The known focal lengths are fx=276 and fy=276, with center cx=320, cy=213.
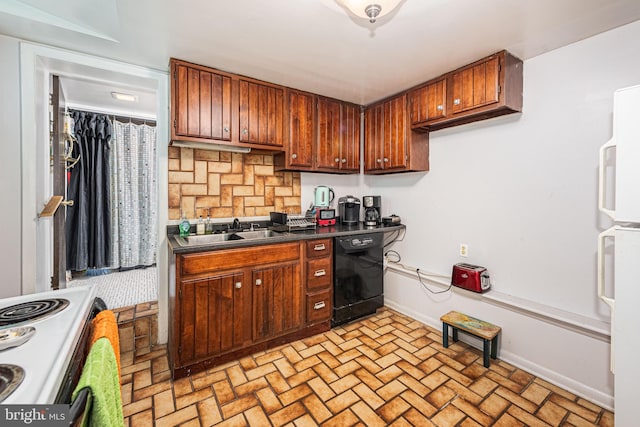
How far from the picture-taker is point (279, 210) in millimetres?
3084

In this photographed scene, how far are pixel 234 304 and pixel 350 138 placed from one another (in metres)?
2.20

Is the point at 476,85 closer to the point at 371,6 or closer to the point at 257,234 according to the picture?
the point at 371,6

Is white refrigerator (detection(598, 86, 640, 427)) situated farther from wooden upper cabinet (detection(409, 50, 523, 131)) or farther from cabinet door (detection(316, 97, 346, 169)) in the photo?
cabinet door (detection(316, 97, 346, 169))

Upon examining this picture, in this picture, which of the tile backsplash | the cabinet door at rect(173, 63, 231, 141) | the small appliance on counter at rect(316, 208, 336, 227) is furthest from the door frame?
the small appliance on counter at rect(316, 208, 336, 227)

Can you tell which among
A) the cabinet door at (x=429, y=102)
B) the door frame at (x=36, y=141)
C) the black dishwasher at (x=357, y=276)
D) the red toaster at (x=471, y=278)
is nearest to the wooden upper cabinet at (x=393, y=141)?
the cabinet door at (x=429, y=102)

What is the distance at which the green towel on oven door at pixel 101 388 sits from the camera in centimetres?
57

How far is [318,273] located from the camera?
2.55 metres

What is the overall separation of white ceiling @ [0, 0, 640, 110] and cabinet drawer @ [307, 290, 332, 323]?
6.61 feet

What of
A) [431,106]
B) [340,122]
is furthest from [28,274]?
[431,106]

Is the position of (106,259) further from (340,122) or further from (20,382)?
(20,382)

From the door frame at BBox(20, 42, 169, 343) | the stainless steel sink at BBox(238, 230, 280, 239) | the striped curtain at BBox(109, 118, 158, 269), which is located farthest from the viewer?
the striped curtain at BBox(109, 118, 158, 269)

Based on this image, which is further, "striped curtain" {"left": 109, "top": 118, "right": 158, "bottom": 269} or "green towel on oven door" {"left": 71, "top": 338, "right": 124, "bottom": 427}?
"striped curtain" {"left": 109, "top": 118, "right": 158, "bottom": 269}

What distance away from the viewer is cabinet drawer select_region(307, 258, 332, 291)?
250cm

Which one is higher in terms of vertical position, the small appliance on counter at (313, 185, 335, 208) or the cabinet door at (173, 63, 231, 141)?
the cabinet door at (173, 63, 231, 141)
